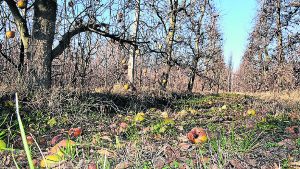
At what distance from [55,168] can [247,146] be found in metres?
1.42

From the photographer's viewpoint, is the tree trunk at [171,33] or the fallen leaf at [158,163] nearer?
the fallen leaf at [158,163]

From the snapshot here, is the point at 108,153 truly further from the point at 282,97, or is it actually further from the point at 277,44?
the point at 277,44

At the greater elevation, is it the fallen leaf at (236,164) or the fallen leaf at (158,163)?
the fallen leaf at (236,164)

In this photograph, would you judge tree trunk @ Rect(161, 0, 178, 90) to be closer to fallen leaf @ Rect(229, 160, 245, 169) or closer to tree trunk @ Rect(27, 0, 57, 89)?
tree trunk @ Rect(27, 0, 57, 89)

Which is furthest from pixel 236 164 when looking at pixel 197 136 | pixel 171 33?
pixel 171 33

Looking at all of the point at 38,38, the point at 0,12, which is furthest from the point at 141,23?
the point at 38,38

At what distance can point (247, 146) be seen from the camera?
2.54 metres

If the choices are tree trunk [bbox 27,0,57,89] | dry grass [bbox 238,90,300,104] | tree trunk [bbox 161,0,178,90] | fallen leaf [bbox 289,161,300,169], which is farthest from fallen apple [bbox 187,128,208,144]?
tree trunk [bbox 161,0,178,90]

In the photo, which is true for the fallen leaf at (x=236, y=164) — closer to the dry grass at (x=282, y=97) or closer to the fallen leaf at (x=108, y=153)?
the fallen leaf at (x=108, y=153)

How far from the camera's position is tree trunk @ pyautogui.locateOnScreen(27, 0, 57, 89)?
248 inches

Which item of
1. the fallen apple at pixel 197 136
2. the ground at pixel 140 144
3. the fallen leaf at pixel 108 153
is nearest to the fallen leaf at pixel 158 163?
the ground at pixel 140 144

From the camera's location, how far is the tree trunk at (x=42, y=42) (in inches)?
248

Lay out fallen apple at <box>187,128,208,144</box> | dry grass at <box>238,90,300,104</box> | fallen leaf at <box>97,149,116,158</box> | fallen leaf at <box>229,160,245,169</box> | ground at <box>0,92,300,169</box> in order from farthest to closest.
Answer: dry grass at <box>238,90,300,104</box> < fallen apple at <box>187,128,208,144</box> < fallen leaf at <box>97,149,116,158</box> < ground at <box>0,92,300,169</box> < fallen leaf at <box>229,160,245,169</box>

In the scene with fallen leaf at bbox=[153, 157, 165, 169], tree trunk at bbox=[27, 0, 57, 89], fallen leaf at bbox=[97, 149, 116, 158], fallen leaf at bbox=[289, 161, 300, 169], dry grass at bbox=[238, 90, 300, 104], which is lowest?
dry grass at bbox=[238, 90, 300, 104]
